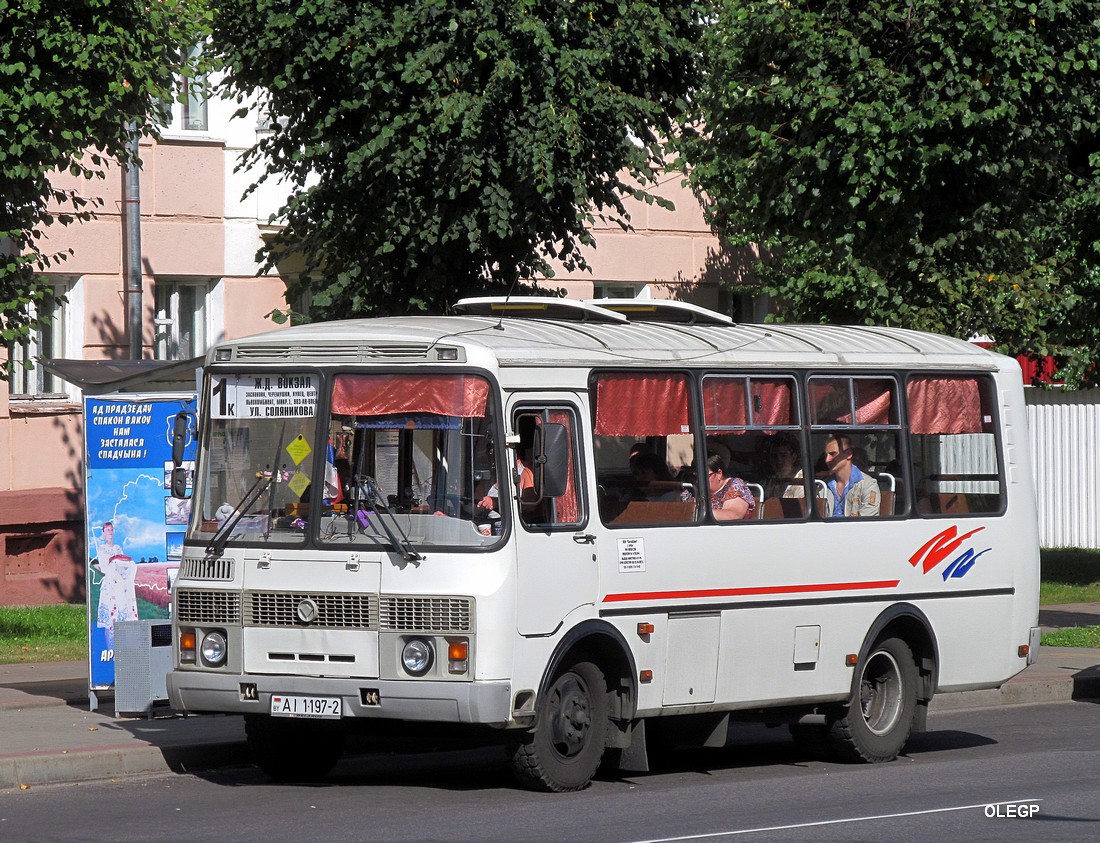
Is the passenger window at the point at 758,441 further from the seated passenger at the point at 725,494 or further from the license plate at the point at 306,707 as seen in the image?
the license plate at the point at 306,707

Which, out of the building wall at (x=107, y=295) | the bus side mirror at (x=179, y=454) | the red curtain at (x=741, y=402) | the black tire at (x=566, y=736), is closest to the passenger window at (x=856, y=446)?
the red curtain at (x=741, y=402)

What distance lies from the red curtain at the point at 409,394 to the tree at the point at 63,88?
16.2ft

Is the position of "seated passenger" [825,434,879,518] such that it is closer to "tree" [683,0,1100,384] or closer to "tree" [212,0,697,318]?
"tree" [212,0,697,318]

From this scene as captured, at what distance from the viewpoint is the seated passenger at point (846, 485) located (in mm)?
12367

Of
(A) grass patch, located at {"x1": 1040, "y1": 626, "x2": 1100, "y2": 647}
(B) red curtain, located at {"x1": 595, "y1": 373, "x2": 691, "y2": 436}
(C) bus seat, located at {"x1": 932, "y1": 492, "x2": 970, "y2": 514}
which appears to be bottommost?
(A) grass patch, located at {"x1": 1040, "y1": 626, "x2": 1100, "y2": 647}

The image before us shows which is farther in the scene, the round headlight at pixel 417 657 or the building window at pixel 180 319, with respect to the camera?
the building window at pixel 180 319

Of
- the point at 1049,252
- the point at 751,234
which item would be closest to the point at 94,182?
the point at 751,234

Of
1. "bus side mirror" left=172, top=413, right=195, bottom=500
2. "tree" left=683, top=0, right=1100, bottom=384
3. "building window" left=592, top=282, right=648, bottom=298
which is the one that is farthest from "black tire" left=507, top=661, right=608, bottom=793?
"building window" left=592, top=282, right=648, bottom=298

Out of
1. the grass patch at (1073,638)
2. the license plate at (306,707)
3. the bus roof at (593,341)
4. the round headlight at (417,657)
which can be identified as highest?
the bus roof at (593,341)

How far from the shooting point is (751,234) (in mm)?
28875

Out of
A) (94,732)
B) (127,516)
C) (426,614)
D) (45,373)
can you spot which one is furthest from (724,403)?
(45,373)

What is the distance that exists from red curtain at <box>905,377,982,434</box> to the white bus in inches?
5.2

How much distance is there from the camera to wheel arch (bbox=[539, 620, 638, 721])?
1060 cm

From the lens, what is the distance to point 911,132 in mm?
17469
